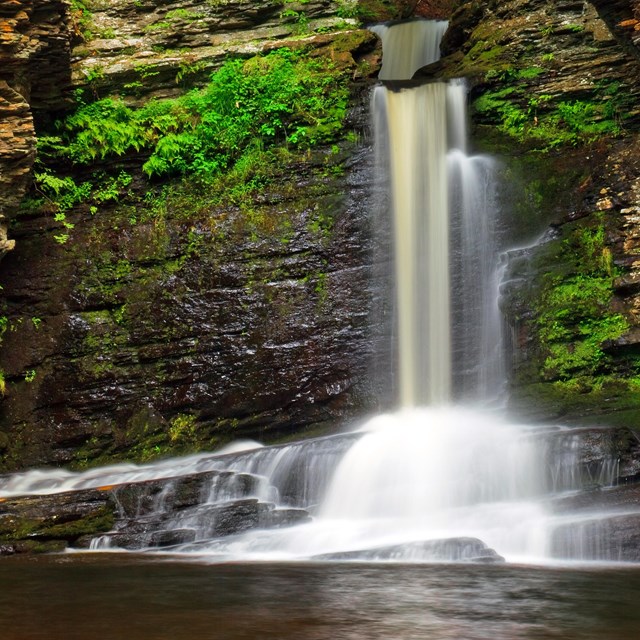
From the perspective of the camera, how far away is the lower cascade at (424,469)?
734cm

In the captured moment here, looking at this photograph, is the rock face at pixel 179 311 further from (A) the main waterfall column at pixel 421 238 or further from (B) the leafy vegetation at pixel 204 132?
(A) the main waterfall column at pixel 421 238

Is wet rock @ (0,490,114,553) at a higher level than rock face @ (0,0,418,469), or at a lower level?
lower

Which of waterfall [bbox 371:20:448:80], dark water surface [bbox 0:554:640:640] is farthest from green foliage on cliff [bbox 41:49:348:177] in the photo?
dark water surface [bbox 0:554:640:640]

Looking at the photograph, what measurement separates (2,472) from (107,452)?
1.64 metres

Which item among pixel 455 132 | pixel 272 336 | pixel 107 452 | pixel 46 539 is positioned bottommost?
pixel 46 539

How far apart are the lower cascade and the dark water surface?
3.09 ft

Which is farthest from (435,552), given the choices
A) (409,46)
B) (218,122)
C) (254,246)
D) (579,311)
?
(409,46)

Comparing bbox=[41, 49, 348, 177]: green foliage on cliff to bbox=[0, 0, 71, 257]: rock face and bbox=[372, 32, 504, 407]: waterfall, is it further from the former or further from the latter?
bbox=[0, 0, 71, 257]: rock face

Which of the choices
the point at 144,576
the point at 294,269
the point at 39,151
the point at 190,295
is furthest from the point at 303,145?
the point at 144,576

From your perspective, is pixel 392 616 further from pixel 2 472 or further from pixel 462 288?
pixel 2 472

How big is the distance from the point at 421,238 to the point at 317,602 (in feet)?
27.1

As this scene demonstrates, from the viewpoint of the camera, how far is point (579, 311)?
11.4 m

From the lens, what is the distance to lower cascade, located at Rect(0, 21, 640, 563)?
289 inches

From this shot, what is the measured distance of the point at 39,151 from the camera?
13.5m
